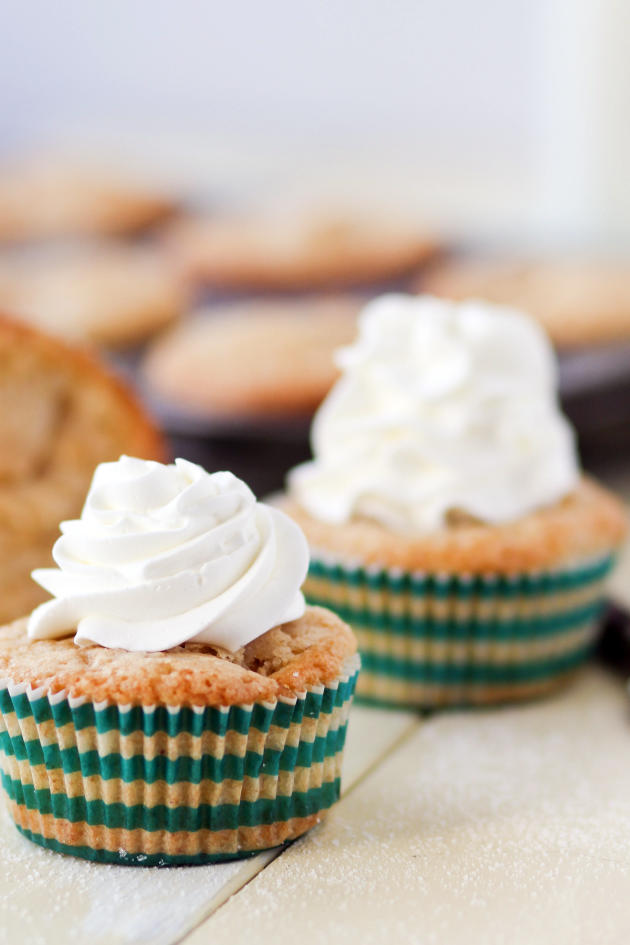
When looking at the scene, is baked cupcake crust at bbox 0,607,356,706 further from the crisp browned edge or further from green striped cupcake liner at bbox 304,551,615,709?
the crisp browned edge

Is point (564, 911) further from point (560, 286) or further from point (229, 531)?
point (560, 286)

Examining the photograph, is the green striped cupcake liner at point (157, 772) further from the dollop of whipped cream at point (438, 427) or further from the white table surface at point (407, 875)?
the dollop of whipped cream at point (438, 427)

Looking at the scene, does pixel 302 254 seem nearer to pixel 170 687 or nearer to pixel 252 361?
pixel 252 361

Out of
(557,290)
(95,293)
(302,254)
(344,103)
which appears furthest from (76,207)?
(557,290)

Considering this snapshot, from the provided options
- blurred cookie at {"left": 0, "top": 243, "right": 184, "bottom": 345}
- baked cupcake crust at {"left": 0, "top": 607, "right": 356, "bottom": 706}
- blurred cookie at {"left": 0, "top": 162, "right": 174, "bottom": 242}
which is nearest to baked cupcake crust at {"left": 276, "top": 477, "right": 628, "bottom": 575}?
baked cupcake crust at {"left": 0, "top": 607, "right": 356, "bottom": 706}

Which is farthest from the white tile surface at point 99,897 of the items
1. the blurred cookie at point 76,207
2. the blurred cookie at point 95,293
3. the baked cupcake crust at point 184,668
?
the blurred cookie at point 76,207

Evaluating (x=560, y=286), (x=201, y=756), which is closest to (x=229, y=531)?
(x=201, y=756)
